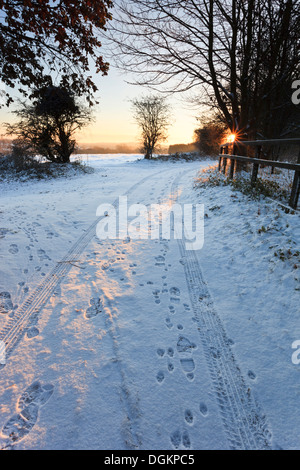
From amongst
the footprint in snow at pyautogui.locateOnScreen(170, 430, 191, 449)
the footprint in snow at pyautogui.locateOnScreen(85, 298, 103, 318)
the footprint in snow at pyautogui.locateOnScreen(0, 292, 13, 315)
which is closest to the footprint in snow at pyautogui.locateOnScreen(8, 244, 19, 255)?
the footprint in snow at pyautogui.locateOnScreen(0, 292, 13, 315)

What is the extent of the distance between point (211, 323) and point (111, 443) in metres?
1.59

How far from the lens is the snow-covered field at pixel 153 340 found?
1.78m

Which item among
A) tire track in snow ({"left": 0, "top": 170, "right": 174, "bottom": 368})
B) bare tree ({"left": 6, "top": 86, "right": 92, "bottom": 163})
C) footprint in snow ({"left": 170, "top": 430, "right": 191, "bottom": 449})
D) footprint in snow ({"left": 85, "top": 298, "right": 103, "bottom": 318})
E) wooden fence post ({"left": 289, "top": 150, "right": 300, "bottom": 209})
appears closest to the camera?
footprint in snow ({"left": 170, "top": 430, "right": 191, "bottom": 449})

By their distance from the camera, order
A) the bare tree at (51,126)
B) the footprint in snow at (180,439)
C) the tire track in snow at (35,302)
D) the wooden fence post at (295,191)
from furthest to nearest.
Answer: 1. the bare tree at (51,126)
2. the wooden fence post at (295,191)
3. the tire track in snow at (35,302)
4. the footprint in snow at (180,439)

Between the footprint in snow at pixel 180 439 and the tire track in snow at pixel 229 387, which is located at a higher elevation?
the tire track in snow at pixel 229 387

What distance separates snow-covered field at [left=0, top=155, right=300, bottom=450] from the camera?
1.78 metres

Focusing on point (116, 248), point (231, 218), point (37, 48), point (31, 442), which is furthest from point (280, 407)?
point (37, 48)

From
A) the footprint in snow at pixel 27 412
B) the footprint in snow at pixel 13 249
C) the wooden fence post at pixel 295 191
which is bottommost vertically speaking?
the footprint in snow at pixel 27 412

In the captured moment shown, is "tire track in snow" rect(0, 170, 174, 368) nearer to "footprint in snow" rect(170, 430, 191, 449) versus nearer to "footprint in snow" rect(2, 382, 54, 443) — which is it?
"footprint in snow" rect(2, 382, 54, 443)

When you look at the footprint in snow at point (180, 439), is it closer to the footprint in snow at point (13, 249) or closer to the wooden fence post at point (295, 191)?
the footprint in snow at point (13, 249)

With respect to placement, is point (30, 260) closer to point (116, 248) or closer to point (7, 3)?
point (116, 248)

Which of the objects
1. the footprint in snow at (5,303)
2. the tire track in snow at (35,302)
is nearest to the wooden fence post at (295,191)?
the tire track in snow at (35,302)

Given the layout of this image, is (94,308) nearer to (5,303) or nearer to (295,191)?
(5,303)

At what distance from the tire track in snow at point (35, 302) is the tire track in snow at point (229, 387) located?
2.14m
